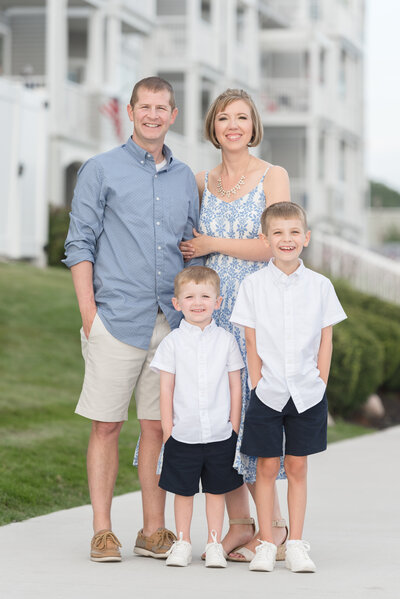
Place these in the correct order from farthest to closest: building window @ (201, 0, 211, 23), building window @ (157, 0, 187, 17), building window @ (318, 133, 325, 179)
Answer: building window @ (318, 133, 325, 179) → building window @ (201, 0, 211, 23) → building window @ (157, 0, 187, 17)

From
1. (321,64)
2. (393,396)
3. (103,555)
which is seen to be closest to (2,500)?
(103,555)

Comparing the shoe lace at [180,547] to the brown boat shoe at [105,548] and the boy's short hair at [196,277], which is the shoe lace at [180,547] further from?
the boy's short hair at [196,277]

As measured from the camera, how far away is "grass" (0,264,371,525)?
7.47m

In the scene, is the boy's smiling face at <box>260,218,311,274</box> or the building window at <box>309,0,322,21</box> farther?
the building window at <box>309,0,322,21</box>

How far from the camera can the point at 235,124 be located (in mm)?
5664

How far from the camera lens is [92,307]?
216 inches

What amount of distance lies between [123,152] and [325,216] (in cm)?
2802

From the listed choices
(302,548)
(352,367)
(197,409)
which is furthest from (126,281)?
(352,367)

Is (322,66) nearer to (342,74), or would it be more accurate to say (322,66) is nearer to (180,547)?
(342,74)

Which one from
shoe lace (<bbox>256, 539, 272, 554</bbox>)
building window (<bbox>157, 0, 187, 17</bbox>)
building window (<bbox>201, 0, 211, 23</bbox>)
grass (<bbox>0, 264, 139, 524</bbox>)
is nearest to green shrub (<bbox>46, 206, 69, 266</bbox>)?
grass (<bbox>0, 264, 139, 524</bbox>)

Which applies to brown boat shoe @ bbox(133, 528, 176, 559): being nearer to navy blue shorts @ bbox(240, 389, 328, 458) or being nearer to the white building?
navy blue shorts @ bbox(240, 389, 328, 458)

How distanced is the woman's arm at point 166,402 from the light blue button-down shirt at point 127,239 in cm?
24

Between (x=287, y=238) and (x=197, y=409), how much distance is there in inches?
35.8

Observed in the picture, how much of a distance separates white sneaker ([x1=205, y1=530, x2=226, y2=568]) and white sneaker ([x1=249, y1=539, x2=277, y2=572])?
0.14 meters
